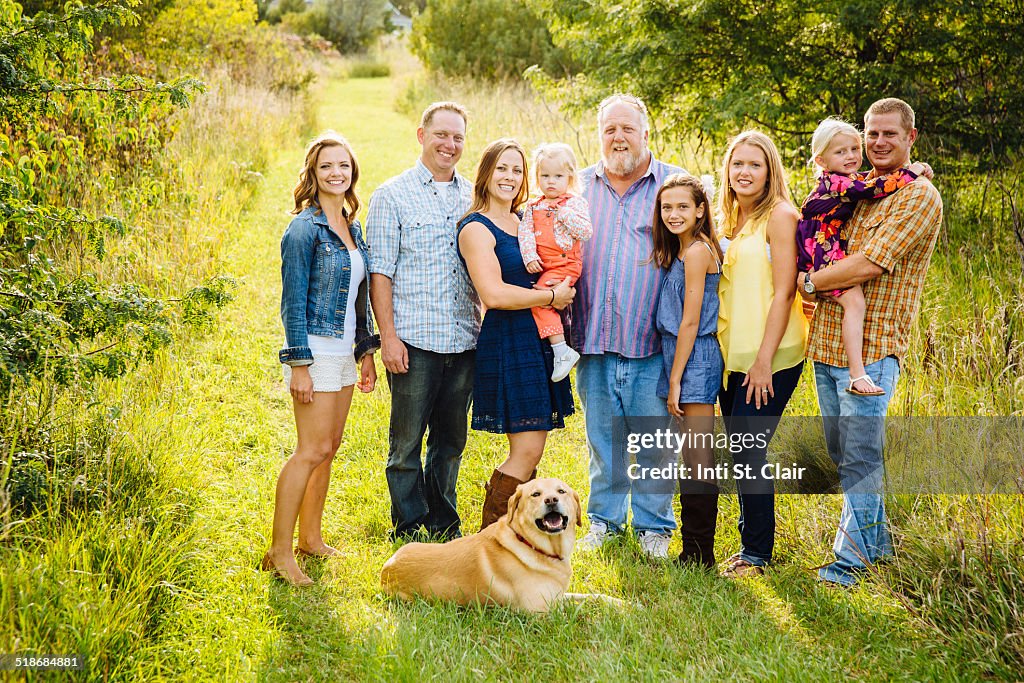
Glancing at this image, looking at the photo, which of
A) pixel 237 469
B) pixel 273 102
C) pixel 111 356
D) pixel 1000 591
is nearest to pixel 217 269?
pixel 237 469

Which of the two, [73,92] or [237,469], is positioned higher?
[73,92]

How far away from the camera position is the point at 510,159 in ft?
12.5

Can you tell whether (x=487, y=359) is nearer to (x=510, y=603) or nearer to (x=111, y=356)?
(x=510, y=603)

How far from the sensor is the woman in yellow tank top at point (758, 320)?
3701 mm

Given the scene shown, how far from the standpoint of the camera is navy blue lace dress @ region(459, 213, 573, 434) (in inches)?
151

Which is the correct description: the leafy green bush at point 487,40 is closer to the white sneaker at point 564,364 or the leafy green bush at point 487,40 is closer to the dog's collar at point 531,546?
the white sneaker at point 564,364

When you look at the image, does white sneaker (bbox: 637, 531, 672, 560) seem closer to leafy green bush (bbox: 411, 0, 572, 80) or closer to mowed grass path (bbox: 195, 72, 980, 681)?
mowed grass path (bbox: 195, 72, 980, 681)

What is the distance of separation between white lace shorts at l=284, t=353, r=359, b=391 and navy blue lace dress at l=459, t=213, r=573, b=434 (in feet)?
2.08

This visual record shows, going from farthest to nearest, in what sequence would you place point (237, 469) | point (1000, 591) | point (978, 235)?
1. point (978, 235)
2. point (237, 469)
3. point (1000, 591)

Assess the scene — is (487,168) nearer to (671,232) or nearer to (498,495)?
(671,232)

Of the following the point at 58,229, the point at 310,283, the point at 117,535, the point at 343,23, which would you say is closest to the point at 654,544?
Result: the point at 310,283

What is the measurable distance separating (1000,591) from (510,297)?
227 cm

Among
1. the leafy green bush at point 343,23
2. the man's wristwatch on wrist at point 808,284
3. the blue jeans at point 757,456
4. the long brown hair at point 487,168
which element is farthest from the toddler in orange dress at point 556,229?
the leafy green bush at point 343,23

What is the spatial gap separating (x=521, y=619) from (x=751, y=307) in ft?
5.86
